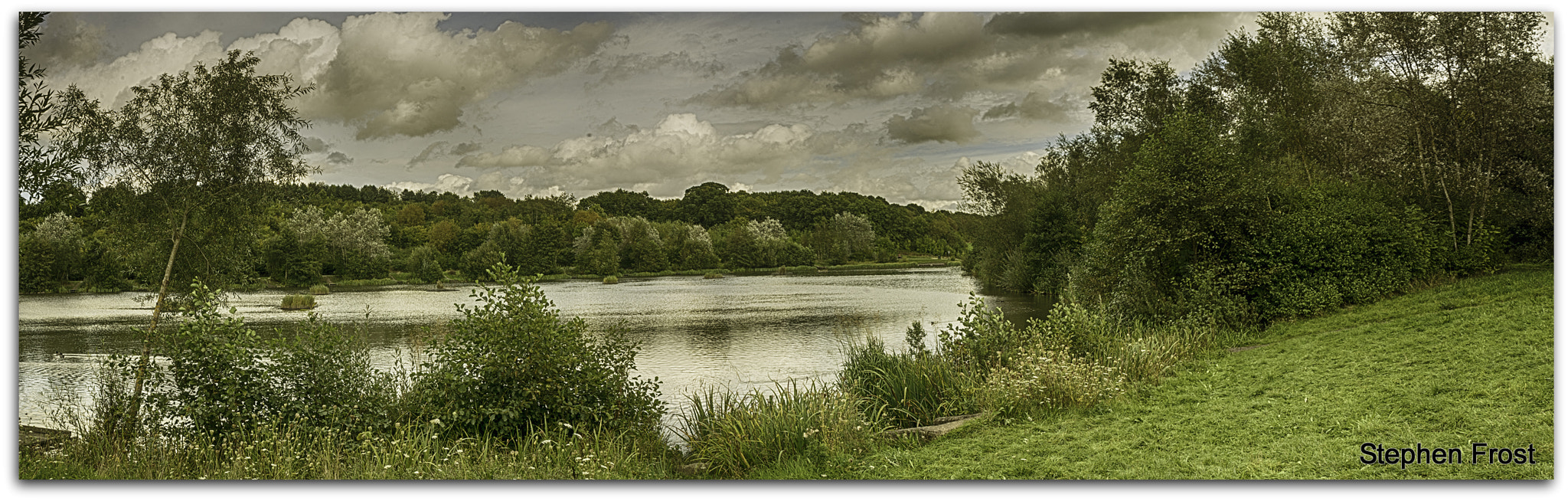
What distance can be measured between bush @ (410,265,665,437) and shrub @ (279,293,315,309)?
17.1 ft

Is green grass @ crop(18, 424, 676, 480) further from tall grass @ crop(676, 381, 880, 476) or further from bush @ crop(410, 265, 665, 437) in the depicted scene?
tall grass @ crop(676, 381, 880, 476)

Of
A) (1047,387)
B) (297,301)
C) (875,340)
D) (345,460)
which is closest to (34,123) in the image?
(345,460)

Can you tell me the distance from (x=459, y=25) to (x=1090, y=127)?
66.4ft

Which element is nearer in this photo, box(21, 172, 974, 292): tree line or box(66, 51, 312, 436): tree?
box(66, 51, 312, 436): tree

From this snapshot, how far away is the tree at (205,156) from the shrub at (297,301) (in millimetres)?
2349

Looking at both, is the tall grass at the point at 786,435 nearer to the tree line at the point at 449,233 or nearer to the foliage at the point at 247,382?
the tree line at the point at 449,233

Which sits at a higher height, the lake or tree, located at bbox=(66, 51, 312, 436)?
tree, located at bbox=(66, 51, 312, 436)

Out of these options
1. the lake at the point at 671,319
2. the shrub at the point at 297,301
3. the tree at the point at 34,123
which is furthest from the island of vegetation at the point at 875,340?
the lake at the point at 671,319

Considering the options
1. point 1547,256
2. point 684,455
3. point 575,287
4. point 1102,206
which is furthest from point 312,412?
point 1547,256

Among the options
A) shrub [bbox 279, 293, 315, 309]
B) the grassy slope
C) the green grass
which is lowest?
the green grass

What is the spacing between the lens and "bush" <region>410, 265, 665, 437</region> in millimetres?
7324

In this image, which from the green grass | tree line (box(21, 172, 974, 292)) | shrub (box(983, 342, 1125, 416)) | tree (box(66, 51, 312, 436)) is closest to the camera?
the green grass

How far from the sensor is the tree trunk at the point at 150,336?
7.25 m

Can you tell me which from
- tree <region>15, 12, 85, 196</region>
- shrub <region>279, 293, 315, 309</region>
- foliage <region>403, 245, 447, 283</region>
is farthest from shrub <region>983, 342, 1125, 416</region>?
shrub <region>279, 293, 315, 309</region>
